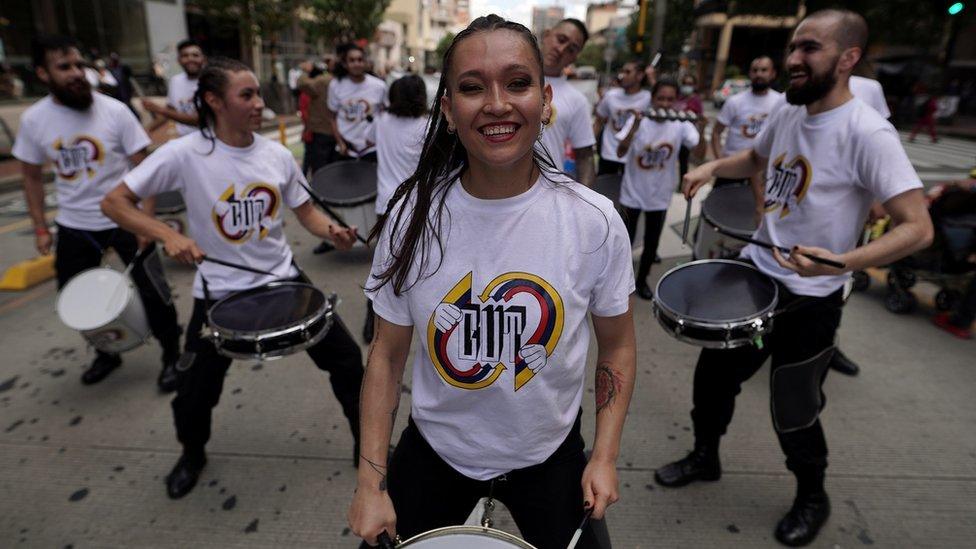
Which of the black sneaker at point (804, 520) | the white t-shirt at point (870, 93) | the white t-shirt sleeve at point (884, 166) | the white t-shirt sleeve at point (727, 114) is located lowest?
the black sneaker at point (804, 520)

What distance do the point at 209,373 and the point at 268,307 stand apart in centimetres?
47

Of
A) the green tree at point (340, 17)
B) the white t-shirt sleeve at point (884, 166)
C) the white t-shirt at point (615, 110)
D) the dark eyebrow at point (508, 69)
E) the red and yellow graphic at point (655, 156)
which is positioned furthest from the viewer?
the green tree at point (340, 17)

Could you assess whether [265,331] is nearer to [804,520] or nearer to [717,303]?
[717,303]

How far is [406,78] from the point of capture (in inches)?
190

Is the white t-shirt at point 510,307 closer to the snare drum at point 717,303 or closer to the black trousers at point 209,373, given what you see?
the snare drum at point 717,303

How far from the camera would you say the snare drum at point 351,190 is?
528 centimetres

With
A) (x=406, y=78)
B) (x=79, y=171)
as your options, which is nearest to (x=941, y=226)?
(x=406, y=78)

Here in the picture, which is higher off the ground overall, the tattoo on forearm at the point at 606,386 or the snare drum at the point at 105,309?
the tattoo on forearm at the point at 606,386

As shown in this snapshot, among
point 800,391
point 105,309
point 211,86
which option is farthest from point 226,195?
point 800,391

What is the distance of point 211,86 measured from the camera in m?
2.70

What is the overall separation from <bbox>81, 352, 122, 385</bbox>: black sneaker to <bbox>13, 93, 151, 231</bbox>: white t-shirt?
0.93m

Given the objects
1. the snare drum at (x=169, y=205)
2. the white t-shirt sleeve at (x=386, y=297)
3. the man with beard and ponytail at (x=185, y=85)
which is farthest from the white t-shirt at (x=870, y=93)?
the man with beard and ponytail at (x=185, y=85)

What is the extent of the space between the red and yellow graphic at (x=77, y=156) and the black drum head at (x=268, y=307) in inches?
69.8

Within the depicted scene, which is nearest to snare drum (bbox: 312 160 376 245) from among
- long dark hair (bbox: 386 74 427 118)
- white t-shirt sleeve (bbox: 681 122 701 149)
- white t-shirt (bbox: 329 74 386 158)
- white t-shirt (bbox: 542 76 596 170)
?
long dark hair (bbox: 386 74 427 118)
